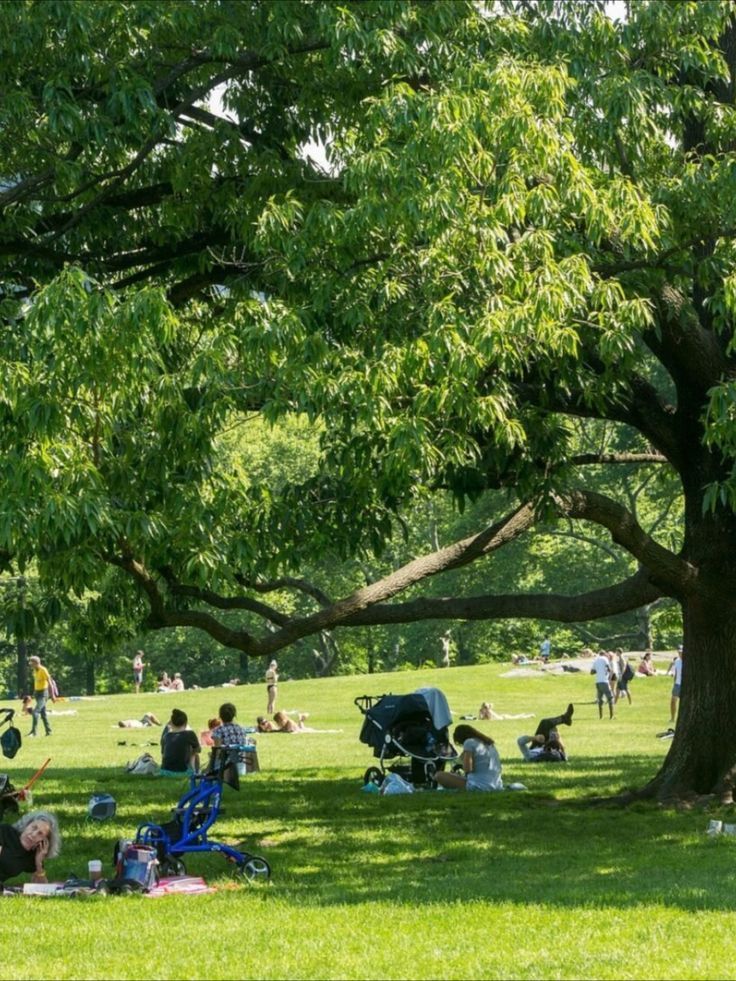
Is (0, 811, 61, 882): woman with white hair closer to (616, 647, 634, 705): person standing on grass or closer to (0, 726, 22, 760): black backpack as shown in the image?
(0, 726, 22, 760): black backpack

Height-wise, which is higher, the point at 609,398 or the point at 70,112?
the point at 70,112

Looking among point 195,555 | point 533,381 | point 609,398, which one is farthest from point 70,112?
point 609,398

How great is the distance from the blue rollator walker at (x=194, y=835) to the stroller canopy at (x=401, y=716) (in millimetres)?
8064

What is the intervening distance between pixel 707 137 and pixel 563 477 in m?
3.74

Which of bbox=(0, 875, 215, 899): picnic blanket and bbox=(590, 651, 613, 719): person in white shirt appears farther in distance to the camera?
bbox=(590, 651, 613, 719): person in white shirt

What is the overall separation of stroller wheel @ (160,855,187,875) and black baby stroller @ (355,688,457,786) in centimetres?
830

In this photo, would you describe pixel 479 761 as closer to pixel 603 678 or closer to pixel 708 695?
pixel 708 695

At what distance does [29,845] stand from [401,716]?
365 inches

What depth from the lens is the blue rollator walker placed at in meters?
12.9

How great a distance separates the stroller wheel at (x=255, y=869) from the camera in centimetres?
1316

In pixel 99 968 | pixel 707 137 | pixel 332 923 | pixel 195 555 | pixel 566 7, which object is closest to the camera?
pixel 99 968

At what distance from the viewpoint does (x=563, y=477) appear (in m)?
15.0

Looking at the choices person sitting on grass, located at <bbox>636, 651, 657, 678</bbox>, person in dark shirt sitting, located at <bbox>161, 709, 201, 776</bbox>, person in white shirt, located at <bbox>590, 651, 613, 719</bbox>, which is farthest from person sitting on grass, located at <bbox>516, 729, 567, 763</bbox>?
person sitting on grass, located at <bbox>636, 651, 657, 678</bbox>

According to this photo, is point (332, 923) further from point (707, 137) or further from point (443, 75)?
point (707, 137)
